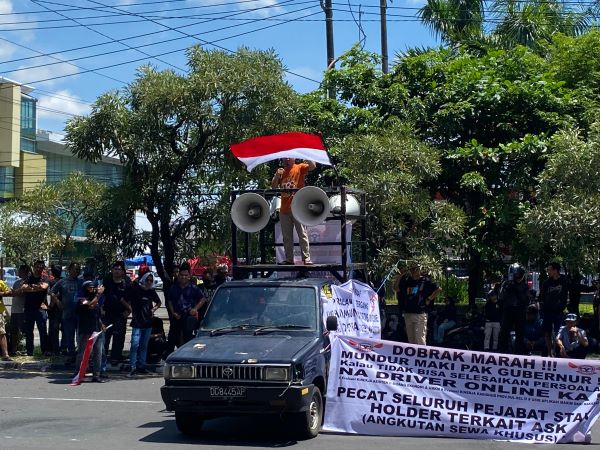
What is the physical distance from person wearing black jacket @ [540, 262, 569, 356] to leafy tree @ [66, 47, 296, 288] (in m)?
5.61

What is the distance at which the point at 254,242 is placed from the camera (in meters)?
16.5

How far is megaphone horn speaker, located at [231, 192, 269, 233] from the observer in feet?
39.4

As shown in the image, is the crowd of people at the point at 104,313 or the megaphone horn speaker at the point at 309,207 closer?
the megaphone horn speaker at the point at 309,207

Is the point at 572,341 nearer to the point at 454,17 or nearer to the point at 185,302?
the point at 185,302

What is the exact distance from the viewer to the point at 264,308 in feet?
33.3

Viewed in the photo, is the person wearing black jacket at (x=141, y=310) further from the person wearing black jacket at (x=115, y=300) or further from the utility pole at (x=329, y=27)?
the utility pole at (x=329, y=27)

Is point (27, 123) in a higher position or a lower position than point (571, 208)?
higher

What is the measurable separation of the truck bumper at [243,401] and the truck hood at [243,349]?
11.8 inches

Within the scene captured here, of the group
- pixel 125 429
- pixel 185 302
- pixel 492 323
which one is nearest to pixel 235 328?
pixel 125 429

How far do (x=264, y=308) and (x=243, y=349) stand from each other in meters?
1.01

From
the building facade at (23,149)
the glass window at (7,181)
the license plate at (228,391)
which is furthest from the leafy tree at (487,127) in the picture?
the glass window at (7,181)

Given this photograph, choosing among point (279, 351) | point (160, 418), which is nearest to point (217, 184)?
point (160, 418)

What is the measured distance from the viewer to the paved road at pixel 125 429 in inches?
362

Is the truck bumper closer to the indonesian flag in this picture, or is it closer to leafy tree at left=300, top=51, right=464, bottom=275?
the indonesian flag
